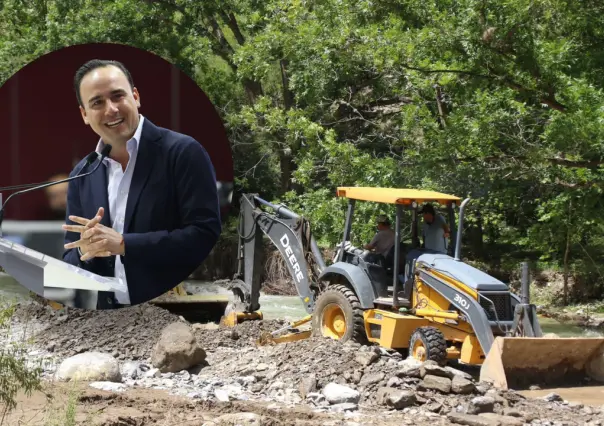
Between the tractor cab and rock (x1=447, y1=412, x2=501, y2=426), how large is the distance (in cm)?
255

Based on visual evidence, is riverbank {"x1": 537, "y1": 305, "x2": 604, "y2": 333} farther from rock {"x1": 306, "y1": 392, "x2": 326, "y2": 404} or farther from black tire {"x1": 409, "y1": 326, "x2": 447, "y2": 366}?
rock {"x1": 306, "y1": 392, "x2": 326, "y2": 404}

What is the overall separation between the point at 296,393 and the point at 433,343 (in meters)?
1.66

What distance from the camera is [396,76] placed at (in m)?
15.9

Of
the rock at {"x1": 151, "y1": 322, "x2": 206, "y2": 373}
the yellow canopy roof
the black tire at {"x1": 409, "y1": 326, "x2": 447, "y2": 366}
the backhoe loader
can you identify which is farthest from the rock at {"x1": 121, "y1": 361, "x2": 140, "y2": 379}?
the yellow canopy roof

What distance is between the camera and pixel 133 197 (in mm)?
3100

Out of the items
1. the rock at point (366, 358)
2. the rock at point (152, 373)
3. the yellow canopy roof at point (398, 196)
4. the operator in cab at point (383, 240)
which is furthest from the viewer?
the operator in cab at point (383, 240)

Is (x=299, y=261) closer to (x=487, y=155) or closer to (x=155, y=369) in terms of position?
(x=155, y=369)

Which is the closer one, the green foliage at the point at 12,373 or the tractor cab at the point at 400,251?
the green foliage at the point at 12,373

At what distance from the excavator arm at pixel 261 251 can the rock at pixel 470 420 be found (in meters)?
4.18

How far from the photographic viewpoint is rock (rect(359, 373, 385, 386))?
9002 mm

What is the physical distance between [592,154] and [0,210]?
1205 cm

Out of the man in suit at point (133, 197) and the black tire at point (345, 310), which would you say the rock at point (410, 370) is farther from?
the man in suit at point (133, 197)

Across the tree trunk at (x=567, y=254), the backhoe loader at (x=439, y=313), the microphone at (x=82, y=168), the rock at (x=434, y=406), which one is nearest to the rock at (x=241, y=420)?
the rock at (x=434, y=406)

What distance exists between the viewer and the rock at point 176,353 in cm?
1025
